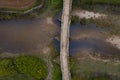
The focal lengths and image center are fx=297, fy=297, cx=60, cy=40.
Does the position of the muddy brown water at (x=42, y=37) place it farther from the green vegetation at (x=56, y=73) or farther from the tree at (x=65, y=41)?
the green vegetation at (x=56, y=73)

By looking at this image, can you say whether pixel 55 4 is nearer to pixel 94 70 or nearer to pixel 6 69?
pixel 94 70

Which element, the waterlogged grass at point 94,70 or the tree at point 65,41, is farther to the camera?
the waterlogged grass at point 94,70

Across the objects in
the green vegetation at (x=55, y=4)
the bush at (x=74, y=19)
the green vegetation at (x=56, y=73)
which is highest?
the green vegetation at (x=55, y=4)

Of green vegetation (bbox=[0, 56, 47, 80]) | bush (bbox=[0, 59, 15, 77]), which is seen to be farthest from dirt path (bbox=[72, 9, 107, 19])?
bush (bbox=[0, 59, 15, 77])

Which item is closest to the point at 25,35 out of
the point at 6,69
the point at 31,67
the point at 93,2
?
the point at 31,67

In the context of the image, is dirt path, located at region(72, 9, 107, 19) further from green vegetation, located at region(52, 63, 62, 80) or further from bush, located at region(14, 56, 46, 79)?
bush, located at region(14, 56, 46, 79)

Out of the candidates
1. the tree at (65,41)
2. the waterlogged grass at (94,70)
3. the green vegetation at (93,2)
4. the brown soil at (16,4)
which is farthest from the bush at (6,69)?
the green vegetation at (93,2)
